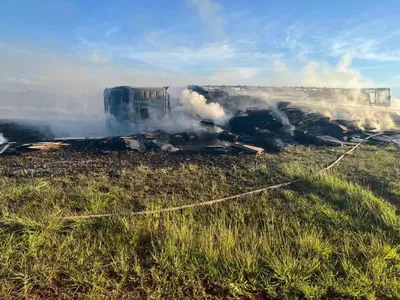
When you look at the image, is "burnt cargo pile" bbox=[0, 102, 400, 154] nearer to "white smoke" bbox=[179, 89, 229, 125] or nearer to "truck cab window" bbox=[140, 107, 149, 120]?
"white smoke" bbox=[179, 89, 229, 125]

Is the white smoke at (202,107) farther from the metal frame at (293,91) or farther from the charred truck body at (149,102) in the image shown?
the metal frame at (293,91)

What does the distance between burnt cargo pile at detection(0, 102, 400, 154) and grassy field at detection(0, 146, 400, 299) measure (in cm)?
483

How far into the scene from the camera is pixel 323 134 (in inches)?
636

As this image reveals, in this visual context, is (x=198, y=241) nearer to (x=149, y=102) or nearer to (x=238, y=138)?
(x=238, y=138)

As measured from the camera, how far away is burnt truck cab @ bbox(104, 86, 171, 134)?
19.2 m

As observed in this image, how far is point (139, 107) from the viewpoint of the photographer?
19266 mm

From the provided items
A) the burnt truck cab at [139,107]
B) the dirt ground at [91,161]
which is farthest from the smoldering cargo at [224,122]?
the dirt ground at [91,161]

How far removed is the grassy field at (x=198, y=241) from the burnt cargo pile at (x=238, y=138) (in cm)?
483

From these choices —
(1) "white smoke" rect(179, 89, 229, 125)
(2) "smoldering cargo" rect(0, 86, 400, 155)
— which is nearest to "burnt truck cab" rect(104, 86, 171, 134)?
(2) "smoldering cargo" rect(0, 86, 400, 155)

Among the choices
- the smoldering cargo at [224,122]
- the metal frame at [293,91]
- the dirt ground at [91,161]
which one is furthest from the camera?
the metal frame at [293,91]

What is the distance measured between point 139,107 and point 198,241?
1590 cm

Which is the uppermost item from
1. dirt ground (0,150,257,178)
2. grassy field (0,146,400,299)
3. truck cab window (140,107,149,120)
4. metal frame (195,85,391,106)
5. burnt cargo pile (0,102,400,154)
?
metal frame (195,85,391,106)

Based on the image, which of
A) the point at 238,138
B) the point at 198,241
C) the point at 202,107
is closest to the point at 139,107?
the point at 202,107

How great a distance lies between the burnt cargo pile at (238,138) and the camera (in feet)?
39.6
